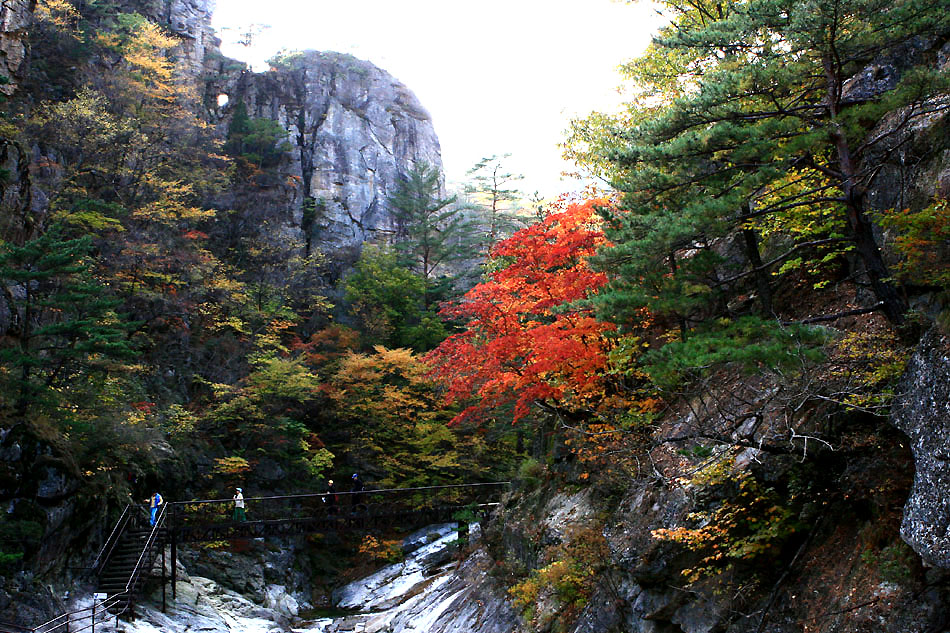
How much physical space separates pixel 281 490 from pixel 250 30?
33.5 meters

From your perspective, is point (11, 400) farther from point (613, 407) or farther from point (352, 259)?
point (352, 259)

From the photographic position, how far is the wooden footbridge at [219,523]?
1364 centimetres

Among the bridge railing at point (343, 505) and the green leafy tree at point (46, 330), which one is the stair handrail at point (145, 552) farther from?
the green leafy tree at point (46, 330)

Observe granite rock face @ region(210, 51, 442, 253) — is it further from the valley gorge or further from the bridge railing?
the bridge railing

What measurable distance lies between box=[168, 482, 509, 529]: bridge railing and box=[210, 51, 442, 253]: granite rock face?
15.9 m

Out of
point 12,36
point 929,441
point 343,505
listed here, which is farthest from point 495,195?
point 929,441

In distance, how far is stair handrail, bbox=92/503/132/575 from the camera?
47.4 ft

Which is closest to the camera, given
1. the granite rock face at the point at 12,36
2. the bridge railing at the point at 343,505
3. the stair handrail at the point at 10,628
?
the stair handrail at the point at 10,628

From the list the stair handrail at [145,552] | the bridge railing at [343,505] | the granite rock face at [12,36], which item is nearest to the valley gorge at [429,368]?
the granite rock face at [12,36]

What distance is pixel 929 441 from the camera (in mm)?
4824

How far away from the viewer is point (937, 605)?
4633mm

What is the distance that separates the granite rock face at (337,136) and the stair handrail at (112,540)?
61.5ft

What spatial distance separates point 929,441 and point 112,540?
16.9 metres

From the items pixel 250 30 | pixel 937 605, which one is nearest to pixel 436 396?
pixel 937 605
